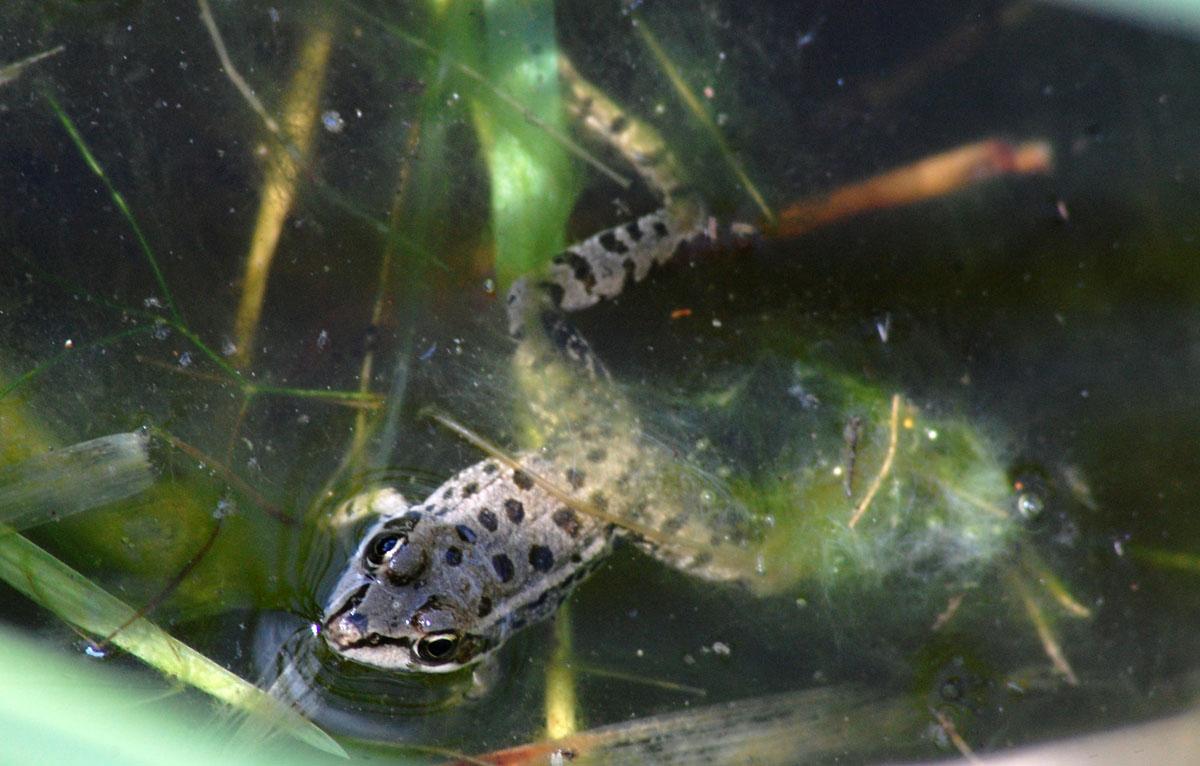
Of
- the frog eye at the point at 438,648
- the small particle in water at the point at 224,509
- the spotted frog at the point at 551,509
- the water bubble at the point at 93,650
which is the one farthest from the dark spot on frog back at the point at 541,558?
the water bubble at the point at 93,650

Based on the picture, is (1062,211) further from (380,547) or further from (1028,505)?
(380,547)

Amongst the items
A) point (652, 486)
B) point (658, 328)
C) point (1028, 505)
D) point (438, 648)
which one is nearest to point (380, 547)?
point (438, 648)

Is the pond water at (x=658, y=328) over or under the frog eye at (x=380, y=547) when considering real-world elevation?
over

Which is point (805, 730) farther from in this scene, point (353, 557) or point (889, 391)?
point (353, 557)

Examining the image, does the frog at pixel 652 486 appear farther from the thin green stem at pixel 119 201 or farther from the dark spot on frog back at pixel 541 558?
the thin green stem at pixel 119 201

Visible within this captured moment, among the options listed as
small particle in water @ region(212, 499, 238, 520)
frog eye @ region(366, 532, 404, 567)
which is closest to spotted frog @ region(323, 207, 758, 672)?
frog eye @ region(366, 532, 404, 567)

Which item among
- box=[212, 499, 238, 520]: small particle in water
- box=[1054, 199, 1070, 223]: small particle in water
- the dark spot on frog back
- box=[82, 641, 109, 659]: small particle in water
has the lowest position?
box=[82, 641, 109, 659]: small particle in water

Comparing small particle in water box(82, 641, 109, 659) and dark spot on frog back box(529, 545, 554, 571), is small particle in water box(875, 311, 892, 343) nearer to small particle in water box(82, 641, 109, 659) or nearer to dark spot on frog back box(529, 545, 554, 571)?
dark spot on frog back box(529, 545, 554, 571)
